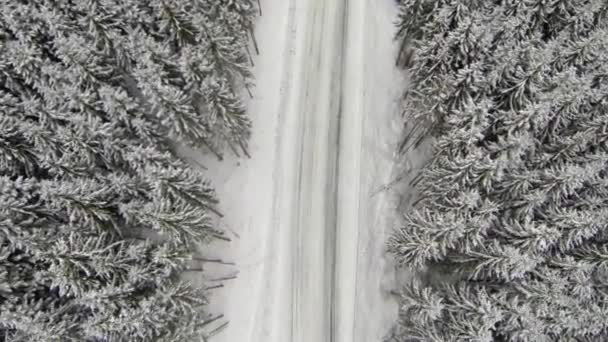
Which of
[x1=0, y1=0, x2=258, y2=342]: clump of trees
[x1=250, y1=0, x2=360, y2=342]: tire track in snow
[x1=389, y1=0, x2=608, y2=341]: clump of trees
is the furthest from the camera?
[x1=250, y1=0, x2=360, y2=342]: tire track in snow

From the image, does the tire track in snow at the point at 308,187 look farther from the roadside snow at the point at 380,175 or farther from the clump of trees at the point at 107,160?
the clump of trees at the point at 107,160

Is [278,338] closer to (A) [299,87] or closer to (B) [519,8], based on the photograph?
(A) [299,87]

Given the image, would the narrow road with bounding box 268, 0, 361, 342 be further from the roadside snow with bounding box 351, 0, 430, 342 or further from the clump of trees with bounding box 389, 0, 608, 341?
the clump of trees with bounding box 389, 0, 608, 341

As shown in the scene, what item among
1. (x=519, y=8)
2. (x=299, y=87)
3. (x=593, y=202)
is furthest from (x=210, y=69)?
(x=593, y=202)

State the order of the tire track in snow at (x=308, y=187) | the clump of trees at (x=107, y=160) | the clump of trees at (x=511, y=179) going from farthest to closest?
1. the tire track in snow at (x=308, y=187)
2. the clump of trees at (x=511, y=179)
3. the clump of trees at (x=107, y=160)

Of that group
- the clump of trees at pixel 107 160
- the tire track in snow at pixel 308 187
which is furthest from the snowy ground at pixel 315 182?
the clump of trees at pixel 107 160

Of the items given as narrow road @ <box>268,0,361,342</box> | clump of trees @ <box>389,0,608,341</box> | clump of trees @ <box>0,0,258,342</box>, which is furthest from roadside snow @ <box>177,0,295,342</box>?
clump of trees @ <box>389,0,608,341</box>
